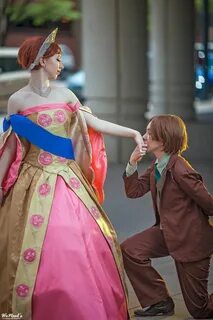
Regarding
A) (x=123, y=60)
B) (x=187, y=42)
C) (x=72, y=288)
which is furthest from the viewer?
(x=187, y=42)

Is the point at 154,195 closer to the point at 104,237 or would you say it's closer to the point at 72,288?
the point at 104,237

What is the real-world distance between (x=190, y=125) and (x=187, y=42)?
1.72 m

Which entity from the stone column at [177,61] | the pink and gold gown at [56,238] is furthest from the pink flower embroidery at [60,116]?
the stone column at [177,61]

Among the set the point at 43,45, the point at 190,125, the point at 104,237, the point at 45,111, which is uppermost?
the point at 43,45

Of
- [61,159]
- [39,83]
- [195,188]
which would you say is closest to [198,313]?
[195,188]

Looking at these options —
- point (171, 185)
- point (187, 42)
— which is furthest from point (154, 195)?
point (187, 42)

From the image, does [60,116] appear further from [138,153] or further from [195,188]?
[195,188]

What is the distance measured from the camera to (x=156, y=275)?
16.0 feet

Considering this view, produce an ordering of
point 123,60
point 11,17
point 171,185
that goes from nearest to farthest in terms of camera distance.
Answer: point 171,185 < point 123,60 < point 11,17

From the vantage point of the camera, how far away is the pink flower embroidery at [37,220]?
4277mm

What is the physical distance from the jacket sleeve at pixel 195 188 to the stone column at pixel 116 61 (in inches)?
291

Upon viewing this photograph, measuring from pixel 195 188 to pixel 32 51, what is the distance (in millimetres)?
1223

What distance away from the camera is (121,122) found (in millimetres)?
12156

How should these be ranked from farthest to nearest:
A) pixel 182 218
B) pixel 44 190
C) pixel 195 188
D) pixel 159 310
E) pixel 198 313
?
pixel 159 310 < pixel 198 313 < pixel 182 218 < pixel 195 188 < pixel 44 190
